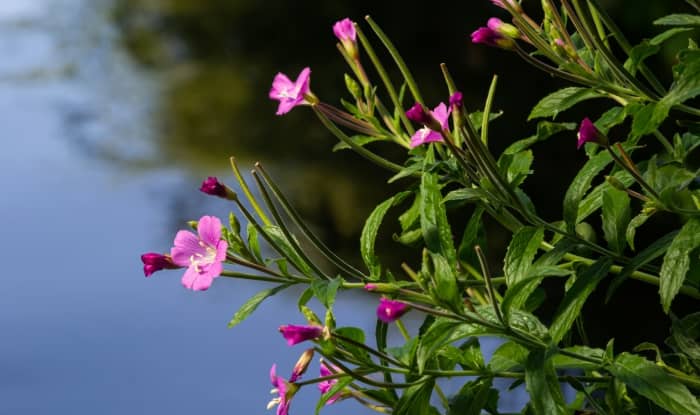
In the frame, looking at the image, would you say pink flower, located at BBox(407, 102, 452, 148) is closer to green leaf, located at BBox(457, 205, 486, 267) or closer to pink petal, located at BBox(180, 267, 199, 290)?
green leaf, located at BBox(457, 205, 486, 267)

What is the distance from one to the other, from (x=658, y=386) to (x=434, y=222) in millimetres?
176

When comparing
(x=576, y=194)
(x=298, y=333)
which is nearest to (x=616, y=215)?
(x=576, y=194)

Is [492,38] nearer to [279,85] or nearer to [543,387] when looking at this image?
[279,85]

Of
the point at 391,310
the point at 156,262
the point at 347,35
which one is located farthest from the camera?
the point at 347,35

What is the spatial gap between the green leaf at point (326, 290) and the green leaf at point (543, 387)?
0.13m

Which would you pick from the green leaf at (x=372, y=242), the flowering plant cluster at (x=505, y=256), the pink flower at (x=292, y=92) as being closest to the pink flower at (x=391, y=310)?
the flowering plant cluster at (x=505, y=256)

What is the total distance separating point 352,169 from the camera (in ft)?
11.3

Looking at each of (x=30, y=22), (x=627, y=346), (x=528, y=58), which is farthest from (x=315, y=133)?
(x=528, y=58)

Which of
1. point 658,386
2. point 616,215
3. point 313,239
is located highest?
point 313,239

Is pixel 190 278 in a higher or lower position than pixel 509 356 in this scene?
higher

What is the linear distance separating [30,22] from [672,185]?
5.07 meters

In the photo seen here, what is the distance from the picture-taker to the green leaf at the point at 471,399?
0.79 metres

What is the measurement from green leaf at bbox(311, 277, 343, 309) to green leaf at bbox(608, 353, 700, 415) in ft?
0.61

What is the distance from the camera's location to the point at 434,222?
0.77 meters
